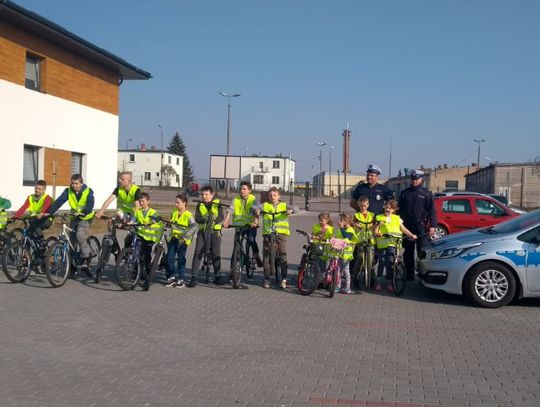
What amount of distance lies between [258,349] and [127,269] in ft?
12.9

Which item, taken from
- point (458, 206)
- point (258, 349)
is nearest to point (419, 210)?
point (258, 349)

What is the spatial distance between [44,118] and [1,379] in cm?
2077

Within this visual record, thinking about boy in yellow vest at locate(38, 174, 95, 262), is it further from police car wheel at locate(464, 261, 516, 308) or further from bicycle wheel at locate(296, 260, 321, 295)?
police car wheel at locate(464, 261, 516, 308)

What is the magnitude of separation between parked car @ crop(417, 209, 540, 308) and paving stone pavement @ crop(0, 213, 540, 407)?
276mm

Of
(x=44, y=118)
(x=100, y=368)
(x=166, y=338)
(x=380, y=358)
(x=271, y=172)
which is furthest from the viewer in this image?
(x=271, y=172)

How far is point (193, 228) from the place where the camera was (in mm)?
10602

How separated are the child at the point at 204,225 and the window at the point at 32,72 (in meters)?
15.9

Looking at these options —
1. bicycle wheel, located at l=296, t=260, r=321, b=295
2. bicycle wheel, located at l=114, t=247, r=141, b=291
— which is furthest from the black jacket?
bicycle wheel, located at l=114, t=247, r=141, b=291

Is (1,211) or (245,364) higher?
(1,211)

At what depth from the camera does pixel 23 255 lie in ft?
34.3

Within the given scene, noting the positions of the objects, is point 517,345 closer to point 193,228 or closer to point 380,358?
point 380,358

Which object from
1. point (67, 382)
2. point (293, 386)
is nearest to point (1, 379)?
point (67, 382)

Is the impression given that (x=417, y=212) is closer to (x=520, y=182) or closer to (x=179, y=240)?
(x=179, y=240)

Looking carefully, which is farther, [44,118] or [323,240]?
[44,118]
